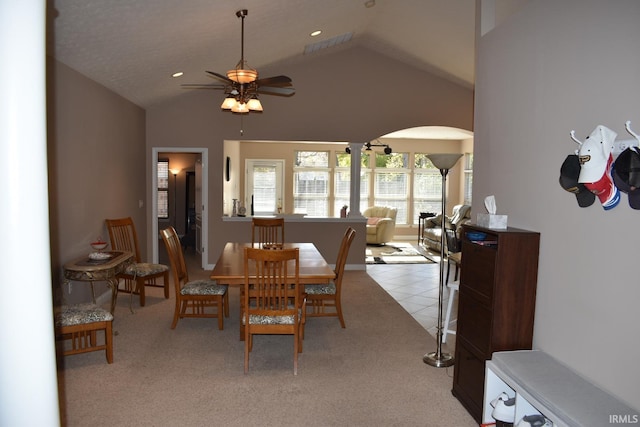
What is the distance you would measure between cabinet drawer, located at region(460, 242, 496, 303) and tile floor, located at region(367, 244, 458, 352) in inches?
51.9

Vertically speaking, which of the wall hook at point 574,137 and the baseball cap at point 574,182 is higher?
the wall hook at point 574,137

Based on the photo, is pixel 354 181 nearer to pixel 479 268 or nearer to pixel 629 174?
pixel 479 268

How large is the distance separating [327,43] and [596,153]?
524 centimetres

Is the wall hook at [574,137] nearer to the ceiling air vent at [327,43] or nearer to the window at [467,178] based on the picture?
the ceiling air vent at [327,43]

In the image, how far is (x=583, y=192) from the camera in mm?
2230

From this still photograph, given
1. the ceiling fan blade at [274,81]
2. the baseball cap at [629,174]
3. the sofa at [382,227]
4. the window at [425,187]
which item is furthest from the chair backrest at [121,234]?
Answer: the window at [425,187]

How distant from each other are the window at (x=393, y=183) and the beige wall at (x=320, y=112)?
12.9ft

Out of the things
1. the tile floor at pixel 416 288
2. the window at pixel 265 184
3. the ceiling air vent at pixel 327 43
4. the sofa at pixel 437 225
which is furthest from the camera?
the window at pixel 265 184

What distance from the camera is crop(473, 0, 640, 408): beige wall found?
2000 millimetres

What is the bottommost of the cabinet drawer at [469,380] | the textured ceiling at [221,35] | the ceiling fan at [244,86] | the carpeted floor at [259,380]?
the carpeted floor at [259,380]

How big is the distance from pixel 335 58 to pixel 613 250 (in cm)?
596

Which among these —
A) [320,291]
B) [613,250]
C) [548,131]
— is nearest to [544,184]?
[548,131]

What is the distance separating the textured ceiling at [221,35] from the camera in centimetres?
357

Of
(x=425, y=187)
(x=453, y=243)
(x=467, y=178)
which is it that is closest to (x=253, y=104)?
(x=453, y=243)
